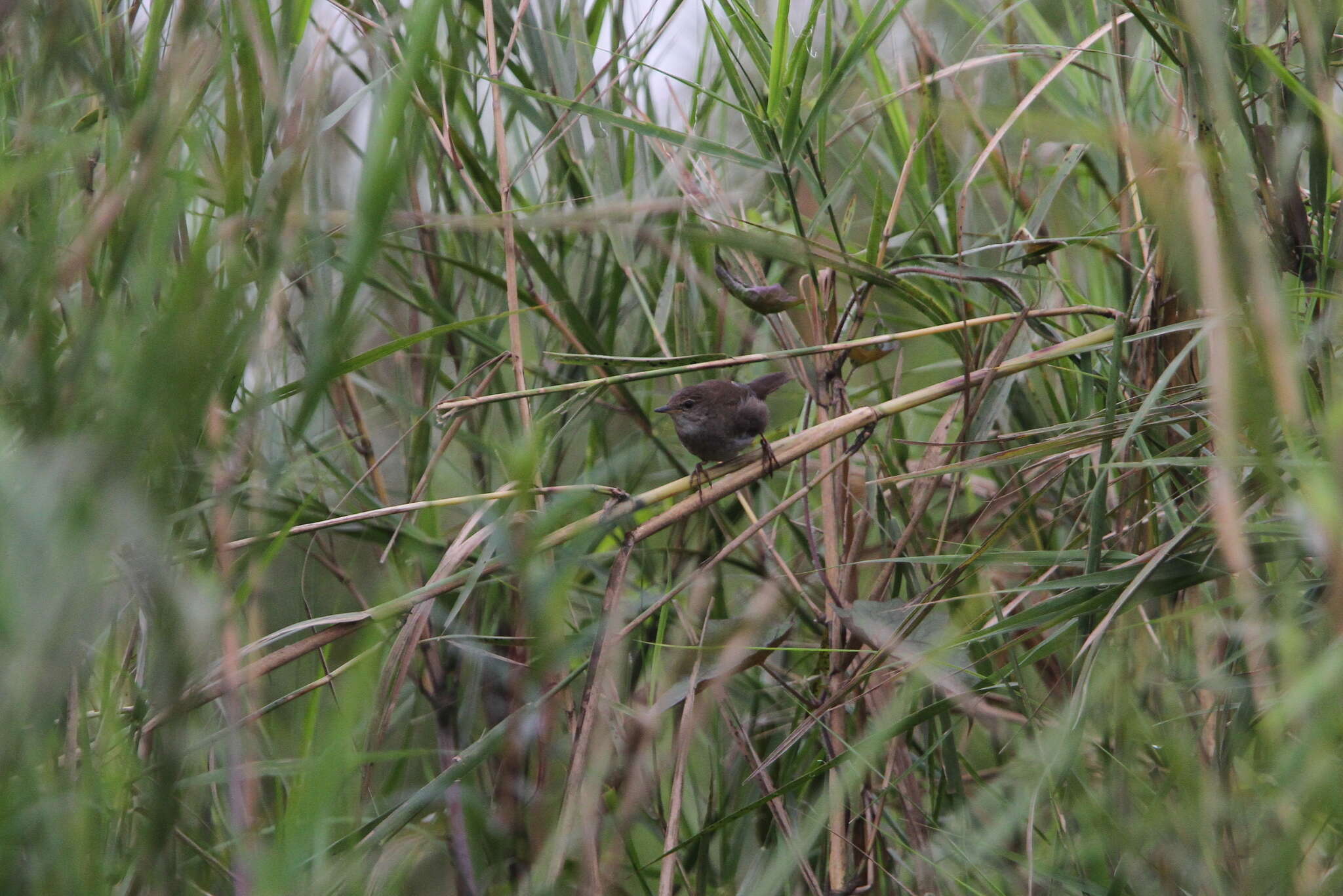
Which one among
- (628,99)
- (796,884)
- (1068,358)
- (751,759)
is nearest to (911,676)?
(751,759)

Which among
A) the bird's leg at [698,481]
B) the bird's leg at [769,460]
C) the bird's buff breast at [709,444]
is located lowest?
the bird's buff breast at [709,444]

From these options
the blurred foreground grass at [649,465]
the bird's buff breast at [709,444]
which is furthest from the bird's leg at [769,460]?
the bird's buff breast at [709,444]

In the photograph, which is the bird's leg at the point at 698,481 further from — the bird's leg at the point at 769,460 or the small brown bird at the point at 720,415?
the small brown bird at the point at 720,415

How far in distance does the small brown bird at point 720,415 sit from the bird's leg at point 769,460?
299 mm

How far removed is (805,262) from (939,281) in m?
0.82

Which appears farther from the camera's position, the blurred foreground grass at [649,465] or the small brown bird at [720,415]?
the small brown bird at [720,415]

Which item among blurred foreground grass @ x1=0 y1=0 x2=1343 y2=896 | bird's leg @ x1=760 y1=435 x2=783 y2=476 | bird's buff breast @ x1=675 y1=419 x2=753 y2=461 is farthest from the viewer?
bird's buff breast @ x1=675 y1=419 x2=753 y2=461

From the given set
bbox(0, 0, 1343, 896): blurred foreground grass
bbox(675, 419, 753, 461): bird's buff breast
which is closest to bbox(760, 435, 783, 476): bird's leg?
bbox(0, 0, 1343, 896): blurred foreground grass

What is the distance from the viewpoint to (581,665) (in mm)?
1510

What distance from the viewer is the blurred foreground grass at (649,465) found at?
843 mm

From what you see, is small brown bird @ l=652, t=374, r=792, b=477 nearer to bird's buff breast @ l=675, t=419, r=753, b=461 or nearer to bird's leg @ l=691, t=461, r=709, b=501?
bird's buff breast @ l=675, t=419, r=753, b=461

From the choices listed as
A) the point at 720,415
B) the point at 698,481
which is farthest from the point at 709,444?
the point at 698,481

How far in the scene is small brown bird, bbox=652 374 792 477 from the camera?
2207mm

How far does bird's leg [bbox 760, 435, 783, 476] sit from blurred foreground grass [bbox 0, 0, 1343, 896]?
58mm
